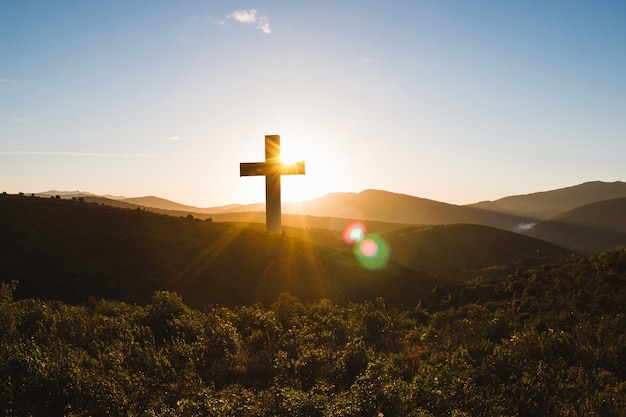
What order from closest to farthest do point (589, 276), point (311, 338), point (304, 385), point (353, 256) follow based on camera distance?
point (304, 385) < point (311, 338) < point (589, 276) < point (353, 256)

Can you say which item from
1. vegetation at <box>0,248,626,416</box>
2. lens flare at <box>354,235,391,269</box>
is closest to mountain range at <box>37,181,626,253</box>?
lens flare at <box>354,235,391,269</box>

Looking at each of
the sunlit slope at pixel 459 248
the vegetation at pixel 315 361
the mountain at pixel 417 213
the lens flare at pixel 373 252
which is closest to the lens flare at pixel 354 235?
the lens flare at pixel 373 252

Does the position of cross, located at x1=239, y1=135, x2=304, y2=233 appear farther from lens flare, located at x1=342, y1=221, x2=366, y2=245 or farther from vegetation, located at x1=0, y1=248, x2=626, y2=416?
lens flare, located at x1=342, y1=221, x2=366, y2=245

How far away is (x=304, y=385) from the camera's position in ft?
26.9

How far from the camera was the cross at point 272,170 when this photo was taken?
79.4 ft

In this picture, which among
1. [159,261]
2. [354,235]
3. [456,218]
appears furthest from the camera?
[456,218]

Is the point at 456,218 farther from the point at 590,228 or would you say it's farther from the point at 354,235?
the point at 354,235

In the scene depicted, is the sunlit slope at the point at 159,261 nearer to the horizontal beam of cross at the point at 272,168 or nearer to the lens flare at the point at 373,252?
the lens flare at the point at 373,252

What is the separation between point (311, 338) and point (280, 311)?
3.01m

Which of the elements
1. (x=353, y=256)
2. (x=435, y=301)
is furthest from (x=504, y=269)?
(x=435, y=301)

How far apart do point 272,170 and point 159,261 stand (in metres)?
8.46

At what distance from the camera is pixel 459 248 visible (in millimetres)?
52312

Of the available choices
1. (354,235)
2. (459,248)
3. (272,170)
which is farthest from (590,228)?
(272,170)

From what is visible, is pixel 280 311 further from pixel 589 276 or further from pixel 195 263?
pixel 589 276
